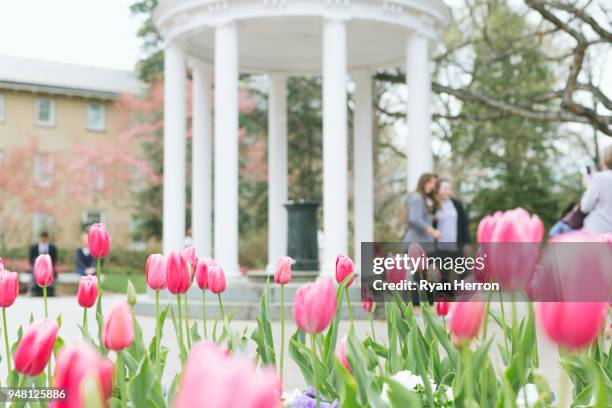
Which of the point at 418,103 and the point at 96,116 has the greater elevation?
the point at 96,116

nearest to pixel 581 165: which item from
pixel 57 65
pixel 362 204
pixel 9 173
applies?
pixel 362 204

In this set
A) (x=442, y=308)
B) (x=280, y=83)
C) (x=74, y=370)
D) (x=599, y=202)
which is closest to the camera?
(x=74, y=370)

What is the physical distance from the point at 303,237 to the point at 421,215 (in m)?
6.78

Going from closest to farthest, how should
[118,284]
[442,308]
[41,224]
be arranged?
1. [442,308]
2. [118,284]
3. [41,224]

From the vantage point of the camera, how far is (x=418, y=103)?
1448 cm

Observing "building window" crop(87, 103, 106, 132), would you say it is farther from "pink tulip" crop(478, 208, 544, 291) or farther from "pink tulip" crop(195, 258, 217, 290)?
"pink tulip" crop(478, 208, 544, 291)

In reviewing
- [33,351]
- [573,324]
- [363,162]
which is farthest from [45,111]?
[573,324]

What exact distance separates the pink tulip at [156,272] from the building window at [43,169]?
106ft

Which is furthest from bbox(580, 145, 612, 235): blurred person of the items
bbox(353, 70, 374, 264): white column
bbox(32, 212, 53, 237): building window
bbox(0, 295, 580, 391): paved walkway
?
bbox(32, 212, 53, 237): building window

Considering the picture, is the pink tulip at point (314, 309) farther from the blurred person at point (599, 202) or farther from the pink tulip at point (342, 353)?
the blurred person at point (599, 202)

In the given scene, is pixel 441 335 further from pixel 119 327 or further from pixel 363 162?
pixel 363 162

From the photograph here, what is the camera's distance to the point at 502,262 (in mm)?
1487

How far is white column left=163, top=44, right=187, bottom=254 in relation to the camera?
14766 millimetres

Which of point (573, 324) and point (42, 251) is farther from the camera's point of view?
point (42, 251)
